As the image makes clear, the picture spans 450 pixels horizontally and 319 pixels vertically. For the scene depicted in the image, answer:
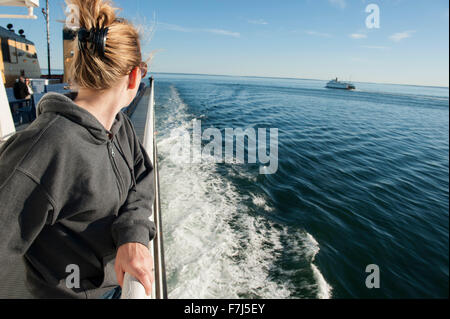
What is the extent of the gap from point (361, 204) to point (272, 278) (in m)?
3.70

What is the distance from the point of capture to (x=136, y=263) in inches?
41.9

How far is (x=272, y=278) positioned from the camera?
348 cm

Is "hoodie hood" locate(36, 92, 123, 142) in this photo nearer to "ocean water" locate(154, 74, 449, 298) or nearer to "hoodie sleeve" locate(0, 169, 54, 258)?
"hoodie sleeve" locate(0, 169, 54, 258)

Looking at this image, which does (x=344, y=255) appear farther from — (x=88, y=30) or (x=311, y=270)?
(x=88, y=30)

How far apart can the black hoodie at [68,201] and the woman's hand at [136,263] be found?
1.7 inches

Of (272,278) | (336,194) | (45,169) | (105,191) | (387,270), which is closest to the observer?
(45,169)

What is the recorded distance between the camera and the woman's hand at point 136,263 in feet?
3.44

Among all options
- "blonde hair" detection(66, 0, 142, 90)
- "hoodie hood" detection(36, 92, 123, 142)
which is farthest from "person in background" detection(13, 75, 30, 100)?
"hoodie hood" detection(36, 92, 123, 142)

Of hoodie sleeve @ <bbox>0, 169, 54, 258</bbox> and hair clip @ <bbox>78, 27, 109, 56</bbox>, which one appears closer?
hoodie sleeve @ <bbox>0, 169, 54, 258</bbox>

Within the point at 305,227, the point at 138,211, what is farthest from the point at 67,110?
the point at 305,227

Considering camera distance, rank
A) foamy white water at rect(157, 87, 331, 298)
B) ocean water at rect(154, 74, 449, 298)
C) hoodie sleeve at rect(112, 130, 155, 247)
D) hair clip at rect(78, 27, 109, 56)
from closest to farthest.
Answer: hair clip at rect(78, 27, 109, 56) → hoodie sleeve at rect(112, 130, 155, 247) → foamy white water at rect(157, 87, 331, 298) → ocean water at rect(154, 74, 449, 298)

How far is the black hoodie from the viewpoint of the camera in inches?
30.2

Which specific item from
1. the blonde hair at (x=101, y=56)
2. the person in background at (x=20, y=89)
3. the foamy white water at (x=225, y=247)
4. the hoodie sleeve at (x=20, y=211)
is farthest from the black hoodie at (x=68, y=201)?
the person in background at (x=20, y=89)
